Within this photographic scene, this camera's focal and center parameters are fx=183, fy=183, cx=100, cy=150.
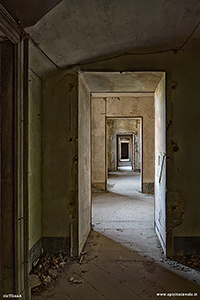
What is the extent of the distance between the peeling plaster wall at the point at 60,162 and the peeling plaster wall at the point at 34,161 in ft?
0.28

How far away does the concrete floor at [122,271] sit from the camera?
6.14ft

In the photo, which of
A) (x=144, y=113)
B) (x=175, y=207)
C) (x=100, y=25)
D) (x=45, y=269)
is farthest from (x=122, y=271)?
(x=144, y=113)

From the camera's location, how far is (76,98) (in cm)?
253

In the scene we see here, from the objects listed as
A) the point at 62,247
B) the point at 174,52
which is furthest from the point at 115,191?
the point at 174,52

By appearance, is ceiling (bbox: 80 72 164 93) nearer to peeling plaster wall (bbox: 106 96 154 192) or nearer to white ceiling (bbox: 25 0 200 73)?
white ceiling (bbox: 25 0 200 73)

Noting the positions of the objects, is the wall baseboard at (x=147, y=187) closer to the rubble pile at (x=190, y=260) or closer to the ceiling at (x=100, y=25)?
the rubble pile at (x=190, y=260)

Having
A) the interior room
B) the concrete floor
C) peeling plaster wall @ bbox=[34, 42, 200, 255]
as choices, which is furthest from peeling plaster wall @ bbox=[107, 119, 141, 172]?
peeling plaster wall @ bbox=[34, 42, 200, 255]

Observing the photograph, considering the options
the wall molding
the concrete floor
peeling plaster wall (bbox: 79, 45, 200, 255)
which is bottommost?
the concrete floor

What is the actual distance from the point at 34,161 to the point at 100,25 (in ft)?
5.69

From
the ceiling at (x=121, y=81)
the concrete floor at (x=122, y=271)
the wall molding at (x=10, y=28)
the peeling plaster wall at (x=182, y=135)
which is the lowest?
the concrete floor at (x=122, y=271)

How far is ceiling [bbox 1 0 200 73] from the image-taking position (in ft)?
5.09

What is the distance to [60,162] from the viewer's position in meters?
2.55

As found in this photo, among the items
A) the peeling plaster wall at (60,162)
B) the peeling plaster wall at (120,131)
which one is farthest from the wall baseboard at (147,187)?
the peeling plaster wall at (120,131)

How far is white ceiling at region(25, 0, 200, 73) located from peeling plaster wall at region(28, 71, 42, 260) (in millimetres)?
306
